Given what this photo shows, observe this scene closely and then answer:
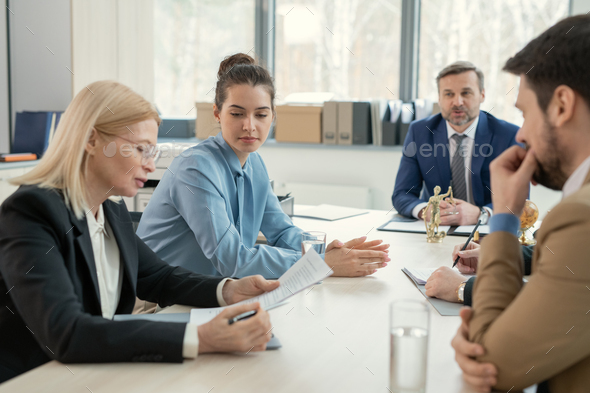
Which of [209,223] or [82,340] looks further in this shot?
[209,223]

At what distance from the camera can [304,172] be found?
462cm

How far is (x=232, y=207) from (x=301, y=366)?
3.37ft

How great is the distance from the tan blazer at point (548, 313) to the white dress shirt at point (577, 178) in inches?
0.9

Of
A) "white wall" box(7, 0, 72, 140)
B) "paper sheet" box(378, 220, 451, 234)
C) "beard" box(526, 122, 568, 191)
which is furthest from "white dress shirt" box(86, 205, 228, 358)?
"white wall" box(7, 0, 72, 140)

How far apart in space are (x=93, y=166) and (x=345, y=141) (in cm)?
320

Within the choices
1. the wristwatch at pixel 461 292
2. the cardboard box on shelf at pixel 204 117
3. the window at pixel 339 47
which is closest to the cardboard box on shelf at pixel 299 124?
the window at pixel 339 47

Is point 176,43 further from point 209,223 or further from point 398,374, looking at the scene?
point 398,374

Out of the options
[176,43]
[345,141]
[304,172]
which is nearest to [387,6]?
[345,141]

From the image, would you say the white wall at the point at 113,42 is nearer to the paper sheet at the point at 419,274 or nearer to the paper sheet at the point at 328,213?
the paper sheet at the point at 328,213

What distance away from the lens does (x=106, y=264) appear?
1.38 m

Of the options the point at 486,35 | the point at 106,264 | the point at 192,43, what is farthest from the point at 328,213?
the point at 192,43

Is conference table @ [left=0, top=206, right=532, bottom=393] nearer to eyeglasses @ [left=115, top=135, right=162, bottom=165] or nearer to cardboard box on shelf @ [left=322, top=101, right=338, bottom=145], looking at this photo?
eyeglasses @ [left=115, top=135, right=162, bottom=165]

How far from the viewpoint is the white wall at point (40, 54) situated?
380 cm

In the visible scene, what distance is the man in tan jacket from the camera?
0.81m
